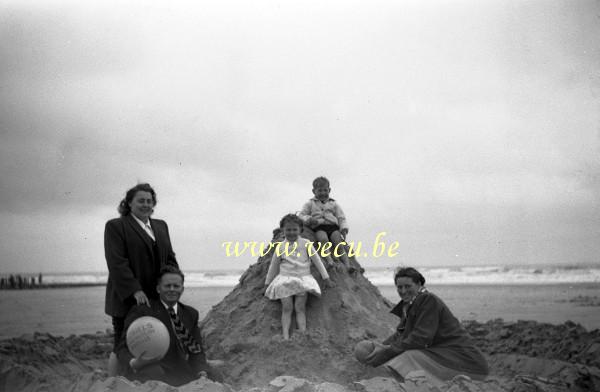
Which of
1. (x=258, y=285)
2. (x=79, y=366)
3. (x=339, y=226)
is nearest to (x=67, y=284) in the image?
(x=79, y=366)

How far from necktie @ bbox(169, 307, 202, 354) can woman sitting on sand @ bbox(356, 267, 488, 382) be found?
4.35 ft

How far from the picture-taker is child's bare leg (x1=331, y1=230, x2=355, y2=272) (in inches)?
218

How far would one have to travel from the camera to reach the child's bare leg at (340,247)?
5527 millimetres

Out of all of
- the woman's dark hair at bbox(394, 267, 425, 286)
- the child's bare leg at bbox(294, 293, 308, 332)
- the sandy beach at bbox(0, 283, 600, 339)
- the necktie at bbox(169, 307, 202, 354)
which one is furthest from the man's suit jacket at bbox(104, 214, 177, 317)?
the sandy beach at bbox(0, 283, 600, 339)

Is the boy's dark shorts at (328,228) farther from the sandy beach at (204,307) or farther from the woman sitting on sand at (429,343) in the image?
the sandy beach at (204,307)

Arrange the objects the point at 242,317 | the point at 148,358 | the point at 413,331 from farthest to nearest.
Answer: the point at 242,317 < the point at 413,331 < the point at 148,358

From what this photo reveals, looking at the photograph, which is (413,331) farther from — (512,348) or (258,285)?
(512,348)

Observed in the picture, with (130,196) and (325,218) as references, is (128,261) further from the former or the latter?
(325,218)

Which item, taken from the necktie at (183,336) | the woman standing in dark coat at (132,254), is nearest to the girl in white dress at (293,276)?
the woman standing in dark coat at (132,254)

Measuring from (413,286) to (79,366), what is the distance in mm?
3834

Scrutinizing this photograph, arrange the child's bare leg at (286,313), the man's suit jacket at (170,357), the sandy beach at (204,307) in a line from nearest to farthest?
1. the man's suit jacket at (170,357)
2. the child's bare leg at (286,313)
3. the sandy beach at (204,307)

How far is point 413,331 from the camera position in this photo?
351cm

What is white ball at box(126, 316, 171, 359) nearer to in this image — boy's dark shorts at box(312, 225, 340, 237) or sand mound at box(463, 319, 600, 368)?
boy's dark shorts at box(312, 225, 340, 237)

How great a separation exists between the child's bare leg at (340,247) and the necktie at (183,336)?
2368 millimetres
